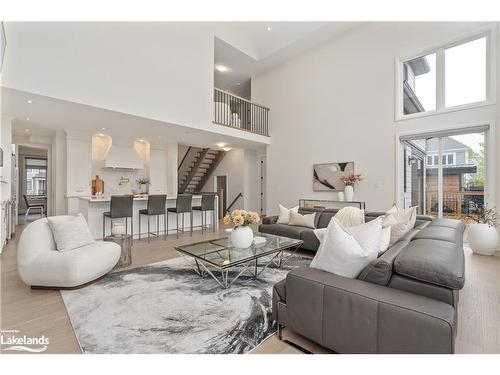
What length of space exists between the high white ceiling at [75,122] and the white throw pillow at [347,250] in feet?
14.2

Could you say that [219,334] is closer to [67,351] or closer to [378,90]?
[67,351]

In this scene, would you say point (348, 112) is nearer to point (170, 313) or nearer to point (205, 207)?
point (205, 207)

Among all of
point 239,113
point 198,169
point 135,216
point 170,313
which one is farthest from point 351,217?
point 198,169

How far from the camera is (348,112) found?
5871 millimetres

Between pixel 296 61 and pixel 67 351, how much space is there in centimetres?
769

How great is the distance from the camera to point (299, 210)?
15.8 ft

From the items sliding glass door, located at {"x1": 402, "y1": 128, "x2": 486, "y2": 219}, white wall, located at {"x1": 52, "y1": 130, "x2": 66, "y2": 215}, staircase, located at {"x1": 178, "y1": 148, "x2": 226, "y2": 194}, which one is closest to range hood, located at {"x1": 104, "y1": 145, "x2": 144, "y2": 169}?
white wall, located at {"x1": 52, "y1": 130, "x2": 66, "y2": 215}

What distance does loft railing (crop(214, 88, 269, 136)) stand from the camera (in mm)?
6347

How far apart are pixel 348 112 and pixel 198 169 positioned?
6407 mm

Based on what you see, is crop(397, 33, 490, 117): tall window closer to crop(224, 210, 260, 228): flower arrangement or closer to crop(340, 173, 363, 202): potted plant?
crop(340, 173, 363, 202): potted plant

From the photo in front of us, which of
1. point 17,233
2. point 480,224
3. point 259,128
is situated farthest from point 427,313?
point 17,233

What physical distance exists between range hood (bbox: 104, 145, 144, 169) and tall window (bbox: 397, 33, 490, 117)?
722 cm

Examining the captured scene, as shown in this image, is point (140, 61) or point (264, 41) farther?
point (264, 41)

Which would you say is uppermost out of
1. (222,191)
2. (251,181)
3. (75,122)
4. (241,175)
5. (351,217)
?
(75,122)
